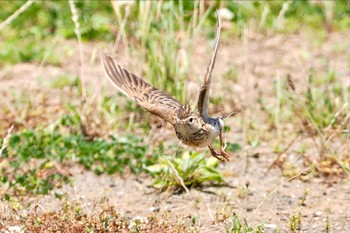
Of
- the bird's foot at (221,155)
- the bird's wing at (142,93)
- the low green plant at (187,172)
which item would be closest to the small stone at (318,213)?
the low green plant at (187,172)

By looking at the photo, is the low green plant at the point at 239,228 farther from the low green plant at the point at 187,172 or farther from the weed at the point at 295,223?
the low green plant at the point at 187,172

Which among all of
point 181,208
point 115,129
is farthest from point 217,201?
point 115,129

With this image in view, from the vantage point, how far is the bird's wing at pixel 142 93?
17.4 ft

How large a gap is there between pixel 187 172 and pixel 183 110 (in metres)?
1.29

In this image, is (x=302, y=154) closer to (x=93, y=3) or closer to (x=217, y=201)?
(x=217, y=201)

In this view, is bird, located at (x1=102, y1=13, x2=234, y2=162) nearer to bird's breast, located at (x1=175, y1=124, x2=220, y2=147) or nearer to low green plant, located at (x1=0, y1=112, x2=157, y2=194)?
bird's breast, located at (x1=175, y1=124, x2=220, y2=147)

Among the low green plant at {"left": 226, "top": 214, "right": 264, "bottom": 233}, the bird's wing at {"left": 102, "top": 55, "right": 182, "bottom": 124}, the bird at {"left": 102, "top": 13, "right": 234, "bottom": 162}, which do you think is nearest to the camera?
the bird at {"left": 102, "top": 13, "right": 234, "bottom": 162}

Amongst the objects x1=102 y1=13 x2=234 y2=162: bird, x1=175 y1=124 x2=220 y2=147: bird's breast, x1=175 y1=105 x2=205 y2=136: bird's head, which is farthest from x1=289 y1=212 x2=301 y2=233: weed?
x1=175 y1=105 x2=205 y2=136: bird's head

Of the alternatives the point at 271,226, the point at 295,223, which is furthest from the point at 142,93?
the point at 295,223

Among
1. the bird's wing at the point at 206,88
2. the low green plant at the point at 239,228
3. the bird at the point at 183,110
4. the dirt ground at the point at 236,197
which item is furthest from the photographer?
the dirt ground at the point at 236,197

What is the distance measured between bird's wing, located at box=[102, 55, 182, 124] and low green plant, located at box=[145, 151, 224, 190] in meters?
0.58

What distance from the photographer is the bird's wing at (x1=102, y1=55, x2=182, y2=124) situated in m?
5.30

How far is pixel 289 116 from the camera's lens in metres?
7.40

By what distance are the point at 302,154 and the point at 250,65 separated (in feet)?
8.40
